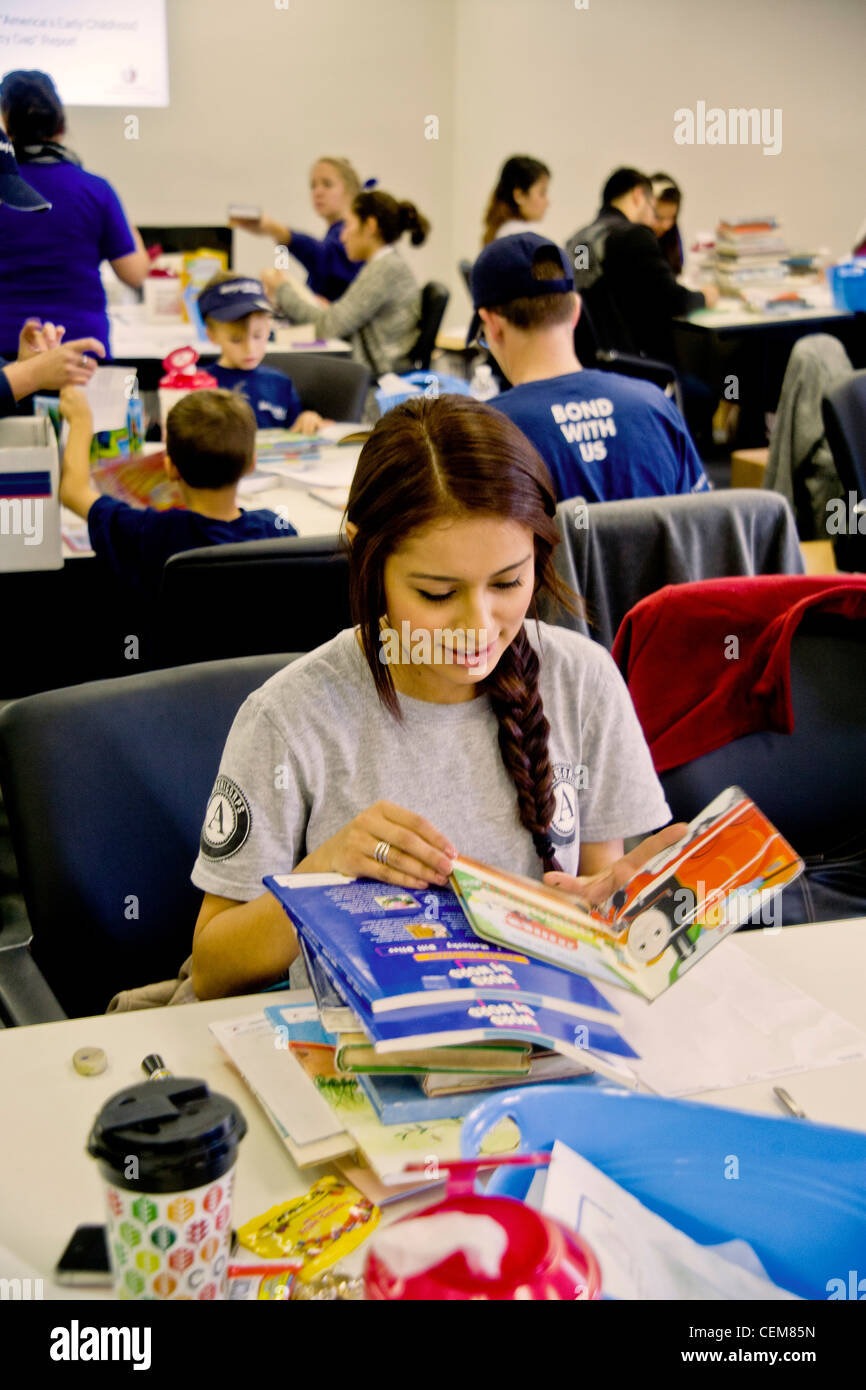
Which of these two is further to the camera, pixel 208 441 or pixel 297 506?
pixel 297 506

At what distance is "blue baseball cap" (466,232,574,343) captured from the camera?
2607mm

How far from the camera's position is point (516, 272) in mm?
2609

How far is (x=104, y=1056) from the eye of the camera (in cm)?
106

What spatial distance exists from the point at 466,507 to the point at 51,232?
279 centimetres

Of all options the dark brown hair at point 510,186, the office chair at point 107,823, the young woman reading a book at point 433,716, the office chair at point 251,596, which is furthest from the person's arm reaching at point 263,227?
the young woman reading a book at point 433,716

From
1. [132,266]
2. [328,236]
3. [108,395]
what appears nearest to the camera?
[108,395]

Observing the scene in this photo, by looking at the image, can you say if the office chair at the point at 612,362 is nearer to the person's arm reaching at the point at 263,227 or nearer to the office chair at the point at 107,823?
the person's arm reaching at the point at 263,227

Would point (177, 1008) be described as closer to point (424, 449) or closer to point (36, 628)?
point (424, 449)

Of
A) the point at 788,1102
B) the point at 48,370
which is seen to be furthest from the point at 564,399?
the point at 788,1102

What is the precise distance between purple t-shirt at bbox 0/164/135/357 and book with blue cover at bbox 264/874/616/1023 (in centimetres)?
299

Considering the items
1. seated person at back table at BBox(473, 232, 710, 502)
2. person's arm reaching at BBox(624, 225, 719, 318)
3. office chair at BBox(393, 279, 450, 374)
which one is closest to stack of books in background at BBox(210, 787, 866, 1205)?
seated person at back table at BBox(473, 232, 710, 502)

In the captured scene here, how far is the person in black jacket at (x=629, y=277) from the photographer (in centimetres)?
553

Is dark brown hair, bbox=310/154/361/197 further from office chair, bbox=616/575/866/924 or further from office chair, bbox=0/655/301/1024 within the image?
office chair, bbox=0/655/301/1024

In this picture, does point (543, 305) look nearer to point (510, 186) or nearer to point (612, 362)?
point (612, 362)
